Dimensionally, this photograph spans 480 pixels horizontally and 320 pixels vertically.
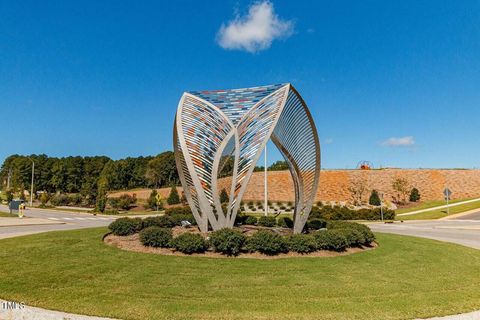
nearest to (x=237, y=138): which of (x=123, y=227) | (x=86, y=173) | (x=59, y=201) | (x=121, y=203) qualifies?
(x=123, y=227)

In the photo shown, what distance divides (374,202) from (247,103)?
100.0ft

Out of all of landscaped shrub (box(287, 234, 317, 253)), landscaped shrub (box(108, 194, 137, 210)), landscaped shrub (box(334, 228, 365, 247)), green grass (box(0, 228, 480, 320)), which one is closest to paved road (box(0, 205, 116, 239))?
green grass (box(0, 228, 480, 320))

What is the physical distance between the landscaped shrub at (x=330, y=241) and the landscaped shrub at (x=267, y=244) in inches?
51.5

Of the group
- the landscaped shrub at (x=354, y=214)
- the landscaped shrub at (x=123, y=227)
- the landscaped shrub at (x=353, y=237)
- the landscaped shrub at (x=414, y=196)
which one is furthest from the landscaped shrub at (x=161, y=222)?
the landscaped shrub at (x=414, y=196)

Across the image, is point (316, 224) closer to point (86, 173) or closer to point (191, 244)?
point (191, 244)

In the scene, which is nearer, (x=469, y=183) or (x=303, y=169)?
(x=303, y=169)

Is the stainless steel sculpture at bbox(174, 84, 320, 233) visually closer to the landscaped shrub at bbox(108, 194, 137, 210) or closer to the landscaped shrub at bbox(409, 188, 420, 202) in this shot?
the landscaped shrub at bbox(108, 194, 137, 210)

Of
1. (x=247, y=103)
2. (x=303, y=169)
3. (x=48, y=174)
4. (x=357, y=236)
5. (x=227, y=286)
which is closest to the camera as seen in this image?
(x=227, y=286)

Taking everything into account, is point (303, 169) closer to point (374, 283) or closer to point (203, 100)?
point (203, 100)

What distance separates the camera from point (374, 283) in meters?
7.93

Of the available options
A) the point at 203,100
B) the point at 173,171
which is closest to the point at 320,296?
the point at 203,100

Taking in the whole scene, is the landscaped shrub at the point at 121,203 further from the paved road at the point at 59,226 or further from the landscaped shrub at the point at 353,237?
the landscaped shrub at the point at 353,237

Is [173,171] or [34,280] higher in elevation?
[173,171]

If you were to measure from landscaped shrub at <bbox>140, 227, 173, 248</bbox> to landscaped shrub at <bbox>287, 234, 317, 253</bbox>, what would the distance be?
4132mm
